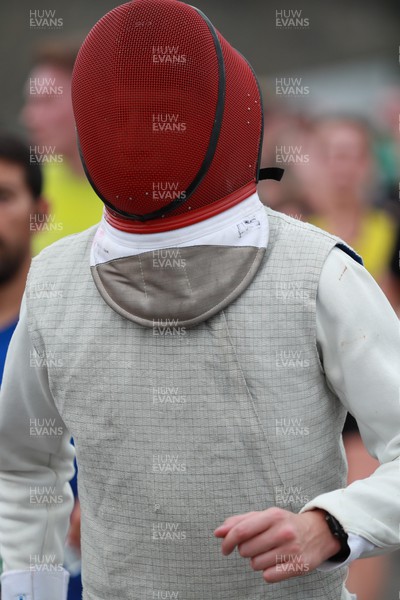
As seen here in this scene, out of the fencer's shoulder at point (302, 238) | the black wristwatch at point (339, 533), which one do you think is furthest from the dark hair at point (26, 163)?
the black wristwatch at point (339, 533)

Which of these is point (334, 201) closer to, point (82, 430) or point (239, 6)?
point (239, 6)

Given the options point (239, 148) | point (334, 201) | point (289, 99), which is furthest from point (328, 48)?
point (239, 148)

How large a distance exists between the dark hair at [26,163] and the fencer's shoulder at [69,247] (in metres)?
1.93

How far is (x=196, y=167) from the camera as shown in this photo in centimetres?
157

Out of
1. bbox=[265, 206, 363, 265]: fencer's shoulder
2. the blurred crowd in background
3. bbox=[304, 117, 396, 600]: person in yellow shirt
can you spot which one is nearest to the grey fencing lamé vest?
bbox=[265, 206, 363, 265]: fencer's shoulder

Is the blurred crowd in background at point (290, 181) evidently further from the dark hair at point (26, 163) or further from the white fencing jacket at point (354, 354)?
the white fencing jacket at point (354, 354)

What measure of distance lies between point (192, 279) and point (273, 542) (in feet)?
1.58

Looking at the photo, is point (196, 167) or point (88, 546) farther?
point (88, 546)

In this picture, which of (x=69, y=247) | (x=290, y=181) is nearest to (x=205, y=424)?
(x=69, y=247)

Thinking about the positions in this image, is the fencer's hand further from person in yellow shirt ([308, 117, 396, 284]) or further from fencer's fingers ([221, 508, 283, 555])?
person in yellow shirt ([308, 117, 396, 284])

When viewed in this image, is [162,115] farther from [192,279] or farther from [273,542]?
[273,542]

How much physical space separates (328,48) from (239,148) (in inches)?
116

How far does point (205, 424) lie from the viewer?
1.60m

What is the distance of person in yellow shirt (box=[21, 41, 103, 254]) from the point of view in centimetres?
379
